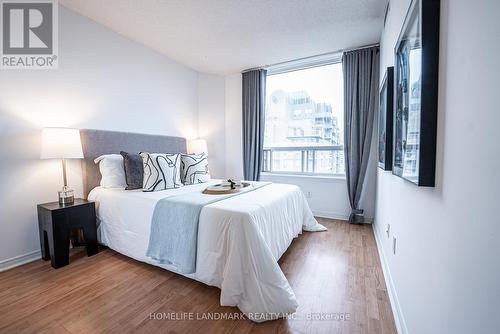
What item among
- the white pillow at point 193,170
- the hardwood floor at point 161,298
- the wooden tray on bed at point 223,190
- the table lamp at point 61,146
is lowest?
the hardwood floor at point 161,298

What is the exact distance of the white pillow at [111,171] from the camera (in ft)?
8.11

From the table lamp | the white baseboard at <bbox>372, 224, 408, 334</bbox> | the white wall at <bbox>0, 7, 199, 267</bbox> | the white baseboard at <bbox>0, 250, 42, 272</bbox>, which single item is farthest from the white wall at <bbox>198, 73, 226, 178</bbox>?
the white baseboard at <bbox>372, 224, 408, 334</bbox>

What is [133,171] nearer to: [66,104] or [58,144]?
[58,144]

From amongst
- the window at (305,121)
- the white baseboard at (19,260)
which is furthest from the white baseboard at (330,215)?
the white baseboard at (19,260)

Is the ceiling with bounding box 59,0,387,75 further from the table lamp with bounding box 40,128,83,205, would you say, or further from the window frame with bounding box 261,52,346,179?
the table lamp with bounding box 40,128,83,205

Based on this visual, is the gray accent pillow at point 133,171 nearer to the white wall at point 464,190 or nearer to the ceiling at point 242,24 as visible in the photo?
the ceiling at point 242,24

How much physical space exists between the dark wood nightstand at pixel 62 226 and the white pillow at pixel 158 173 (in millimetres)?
597

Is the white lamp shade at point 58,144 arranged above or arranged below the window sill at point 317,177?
above

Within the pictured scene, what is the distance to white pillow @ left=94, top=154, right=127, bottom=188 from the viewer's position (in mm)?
2471

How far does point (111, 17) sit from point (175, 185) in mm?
2084

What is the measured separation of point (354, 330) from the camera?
131cm

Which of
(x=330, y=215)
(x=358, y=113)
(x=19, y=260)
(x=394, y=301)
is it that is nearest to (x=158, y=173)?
(x=19, y=260)

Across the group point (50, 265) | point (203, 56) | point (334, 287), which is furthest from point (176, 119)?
point (334, 287)

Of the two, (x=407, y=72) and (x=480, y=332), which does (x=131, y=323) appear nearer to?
(x=480, y=332)
